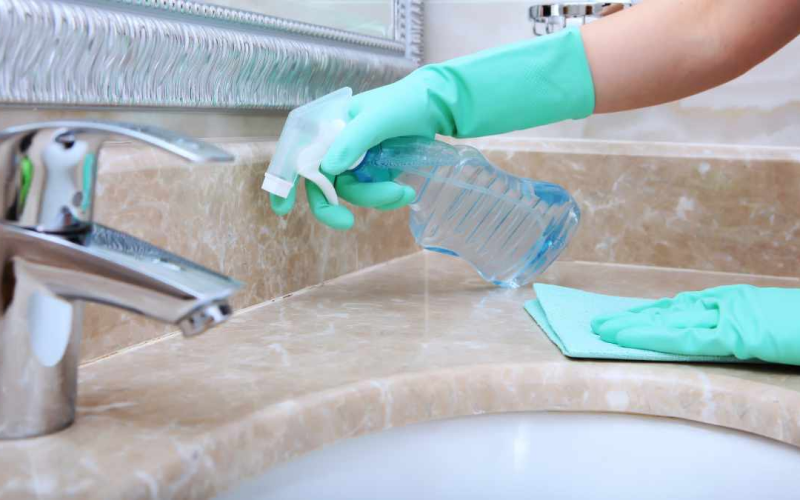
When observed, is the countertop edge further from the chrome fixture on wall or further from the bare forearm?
the chrome fixture on wall

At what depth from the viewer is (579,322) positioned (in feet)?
2.35

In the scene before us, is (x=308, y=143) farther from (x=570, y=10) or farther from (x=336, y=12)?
(x=570, y=10)

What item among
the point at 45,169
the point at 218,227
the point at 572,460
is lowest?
the point at 572,460

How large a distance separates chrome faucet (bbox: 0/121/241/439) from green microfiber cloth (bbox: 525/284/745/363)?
0.34 m

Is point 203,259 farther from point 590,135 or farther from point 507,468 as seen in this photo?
point 590,135

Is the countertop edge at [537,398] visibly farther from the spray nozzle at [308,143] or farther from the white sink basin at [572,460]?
the spray nozzle at [308,143]

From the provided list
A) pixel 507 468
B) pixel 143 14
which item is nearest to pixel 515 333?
pixel 507 468

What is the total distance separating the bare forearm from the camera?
30.7 inches

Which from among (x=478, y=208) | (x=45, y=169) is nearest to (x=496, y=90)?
(x=478, y=208)

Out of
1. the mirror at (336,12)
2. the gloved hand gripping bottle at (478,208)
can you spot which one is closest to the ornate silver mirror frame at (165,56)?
the mirror at (336,12)

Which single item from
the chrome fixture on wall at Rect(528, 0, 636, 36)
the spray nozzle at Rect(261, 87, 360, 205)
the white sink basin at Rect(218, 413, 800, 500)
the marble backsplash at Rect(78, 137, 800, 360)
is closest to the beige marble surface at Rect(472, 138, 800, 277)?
the marble backsplash at Rect(78, 137, 800, 360)

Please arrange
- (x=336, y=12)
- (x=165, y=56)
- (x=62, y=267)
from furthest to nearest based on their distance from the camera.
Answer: (x=336, y=12) → (x=165, y=56) → (x=62, y=267)

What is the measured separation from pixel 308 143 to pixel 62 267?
1.23 ft

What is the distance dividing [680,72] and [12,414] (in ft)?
2.17
